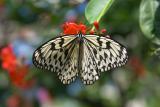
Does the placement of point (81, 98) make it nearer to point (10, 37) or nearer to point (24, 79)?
point (10, 37)

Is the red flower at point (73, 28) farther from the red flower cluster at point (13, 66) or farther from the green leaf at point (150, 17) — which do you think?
the red flower cluster at point (13, 66)

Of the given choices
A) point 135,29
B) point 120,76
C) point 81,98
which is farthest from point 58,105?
point 135,29

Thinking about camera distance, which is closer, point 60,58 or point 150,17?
point 60,58

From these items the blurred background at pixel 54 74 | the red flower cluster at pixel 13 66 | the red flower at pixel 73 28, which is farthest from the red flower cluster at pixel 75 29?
the red flower cluster at pixel 13 66

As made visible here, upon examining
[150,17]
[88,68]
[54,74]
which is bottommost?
[88,68]

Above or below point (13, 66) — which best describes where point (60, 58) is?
below

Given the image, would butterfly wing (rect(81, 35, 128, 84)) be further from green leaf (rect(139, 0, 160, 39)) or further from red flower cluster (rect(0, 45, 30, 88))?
red flower cluster (rect(0, 45, 30, 88))

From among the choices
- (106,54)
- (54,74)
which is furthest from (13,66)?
(54,74)

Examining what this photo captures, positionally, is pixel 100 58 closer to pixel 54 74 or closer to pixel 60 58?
pixel 60 58

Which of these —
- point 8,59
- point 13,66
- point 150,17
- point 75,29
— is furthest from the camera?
point 13,66
